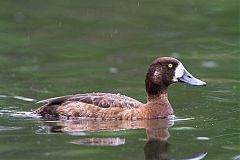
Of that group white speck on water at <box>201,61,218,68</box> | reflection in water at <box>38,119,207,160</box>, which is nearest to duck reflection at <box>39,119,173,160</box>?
reflection in water at <box>38,119,207,160</box>

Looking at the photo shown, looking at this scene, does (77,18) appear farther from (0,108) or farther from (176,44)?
(0,108)

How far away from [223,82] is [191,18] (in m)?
5.81

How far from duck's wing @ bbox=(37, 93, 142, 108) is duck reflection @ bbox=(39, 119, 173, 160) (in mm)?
322

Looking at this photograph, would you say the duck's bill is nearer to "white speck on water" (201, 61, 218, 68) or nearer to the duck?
the duck

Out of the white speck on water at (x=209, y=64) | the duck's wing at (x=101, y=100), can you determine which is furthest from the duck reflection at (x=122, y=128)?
the white speck on water at (x=209, y=64)

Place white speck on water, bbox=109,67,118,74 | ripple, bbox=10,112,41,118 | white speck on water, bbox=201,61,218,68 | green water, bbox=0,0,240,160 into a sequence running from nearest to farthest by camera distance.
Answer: green water, bbox=0,0,240,160, ripple, bbox=10,112,41,118, white speck on water, bbox=109,67,118,74, white speck on water, bbox=201,61,218,68

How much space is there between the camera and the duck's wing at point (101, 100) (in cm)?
1325

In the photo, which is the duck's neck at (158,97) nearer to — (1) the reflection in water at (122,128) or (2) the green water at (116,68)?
(2) the green water at (116,68)

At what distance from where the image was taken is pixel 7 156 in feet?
34.8

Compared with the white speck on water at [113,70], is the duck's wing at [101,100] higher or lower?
lower

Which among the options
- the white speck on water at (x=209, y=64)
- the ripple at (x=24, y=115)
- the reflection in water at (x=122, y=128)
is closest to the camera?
the reflection in water at (x=122, y=128)

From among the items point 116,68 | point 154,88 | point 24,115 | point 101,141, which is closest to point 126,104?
point 154,88

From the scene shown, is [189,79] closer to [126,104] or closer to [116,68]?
[126,104]

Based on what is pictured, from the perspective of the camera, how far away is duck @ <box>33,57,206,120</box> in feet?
43.4
